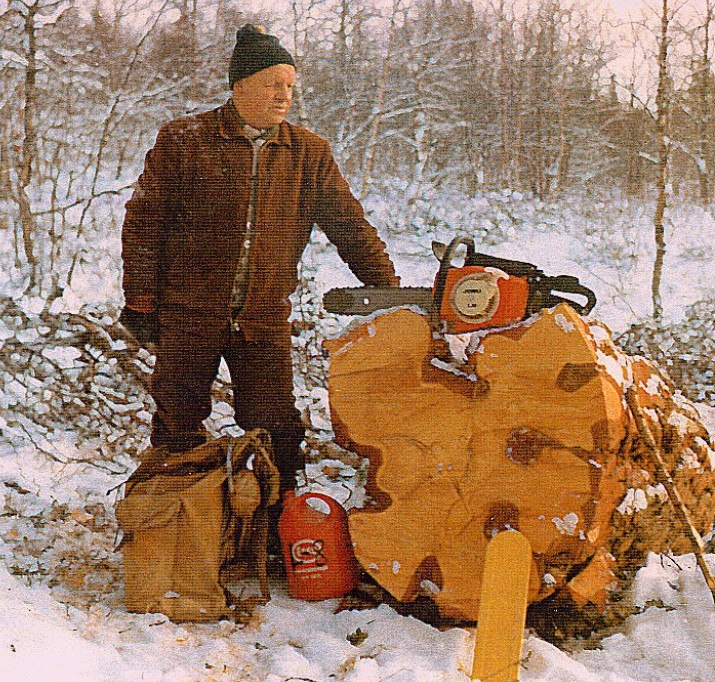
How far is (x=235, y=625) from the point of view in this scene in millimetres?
1872

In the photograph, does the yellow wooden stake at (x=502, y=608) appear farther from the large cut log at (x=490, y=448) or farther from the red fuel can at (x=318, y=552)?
the red fuel can at (x=318, y=552)

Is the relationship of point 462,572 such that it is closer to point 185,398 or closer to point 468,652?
point 468,652

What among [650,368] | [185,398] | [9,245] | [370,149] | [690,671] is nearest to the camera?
[690,671]

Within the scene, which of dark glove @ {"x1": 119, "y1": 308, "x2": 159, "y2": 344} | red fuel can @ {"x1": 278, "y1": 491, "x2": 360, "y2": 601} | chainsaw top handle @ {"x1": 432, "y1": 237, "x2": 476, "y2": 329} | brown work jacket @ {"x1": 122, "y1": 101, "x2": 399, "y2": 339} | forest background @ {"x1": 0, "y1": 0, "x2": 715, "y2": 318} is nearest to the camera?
chainsaw top handle @ {"x1": 432, "y1": 237, "x2": 476, "y2": 329}

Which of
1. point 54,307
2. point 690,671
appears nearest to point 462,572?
point 690,671

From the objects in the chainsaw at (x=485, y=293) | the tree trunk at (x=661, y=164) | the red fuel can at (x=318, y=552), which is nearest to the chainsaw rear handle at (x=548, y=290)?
the chainsaw at (x=485, y=293)

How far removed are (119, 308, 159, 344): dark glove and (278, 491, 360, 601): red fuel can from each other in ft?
2.11

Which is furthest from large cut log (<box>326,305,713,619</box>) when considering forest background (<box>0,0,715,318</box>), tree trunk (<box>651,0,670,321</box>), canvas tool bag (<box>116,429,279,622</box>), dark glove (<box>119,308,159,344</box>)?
tree trunk (<box>651,0,670,321</box>)

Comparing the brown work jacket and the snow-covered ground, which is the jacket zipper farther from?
the snow-covered ground

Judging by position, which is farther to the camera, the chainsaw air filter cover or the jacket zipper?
the jacket zipper

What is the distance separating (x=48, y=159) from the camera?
2787 mm

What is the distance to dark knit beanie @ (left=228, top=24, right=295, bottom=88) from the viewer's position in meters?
2.03

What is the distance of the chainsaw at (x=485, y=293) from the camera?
1.80 metres

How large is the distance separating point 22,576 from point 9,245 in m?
1.34
